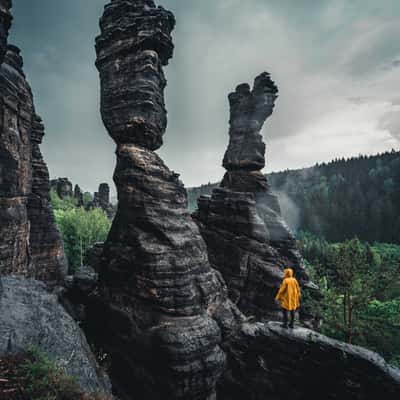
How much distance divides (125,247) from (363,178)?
161 m

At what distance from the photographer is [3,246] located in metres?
14.9

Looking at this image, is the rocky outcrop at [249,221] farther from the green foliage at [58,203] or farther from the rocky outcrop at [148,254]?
the green foliage at [58,203]

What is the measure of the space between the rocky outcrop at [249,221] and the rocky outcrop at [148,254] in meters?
8.67

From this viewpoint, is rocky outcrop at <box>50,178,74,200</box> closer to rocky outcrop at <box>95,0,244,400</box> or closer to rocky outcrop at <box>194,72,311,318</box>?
rocky outcrop at <box>194,72,311,318</box>

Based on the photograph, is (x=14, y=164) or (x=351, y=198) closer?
(x=14, y=164)

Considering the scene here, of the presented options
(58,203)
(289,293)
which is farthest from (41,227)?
(58,203)

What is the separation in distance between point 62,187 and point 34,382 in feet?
297

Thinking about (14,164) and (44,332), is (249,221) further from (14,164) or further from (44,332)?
(14,164)

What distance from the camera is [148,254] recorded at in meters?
13.2

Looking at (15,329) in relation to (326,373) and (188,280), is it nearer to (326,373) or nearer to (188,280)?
(188,280)

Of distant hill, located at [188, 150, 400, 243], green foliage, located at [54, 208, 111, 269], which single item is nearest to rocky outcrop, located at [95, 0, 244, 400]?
green foliage, located at [54, 208, 111, 269]

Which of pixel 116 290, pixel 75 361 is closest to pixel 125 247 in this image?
pixel 116 290

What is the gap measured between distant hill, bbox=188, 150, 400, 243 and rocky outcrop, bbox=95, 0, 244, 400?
113836 mm

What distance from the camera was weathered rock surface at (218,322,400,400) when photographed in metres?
10.2
